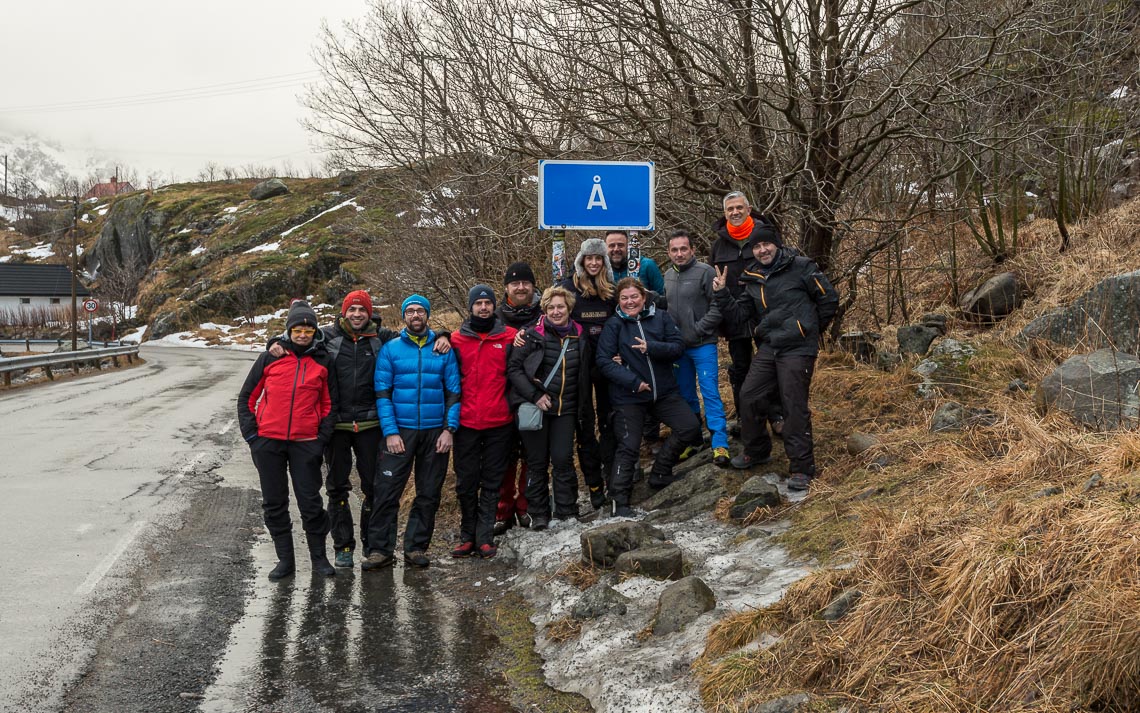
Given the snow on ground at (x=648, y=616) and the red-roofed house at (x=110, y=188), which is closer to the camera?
the snow on ground at (x=648, y=616)

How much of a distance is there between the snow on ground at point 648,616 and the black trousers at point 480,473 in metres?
0.65

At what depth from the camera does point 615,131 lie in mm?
8914

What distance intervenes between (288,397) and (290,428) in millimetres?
236

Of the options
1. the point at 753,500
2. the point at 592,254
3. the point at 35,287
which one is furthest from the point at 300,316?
the point at 35,287

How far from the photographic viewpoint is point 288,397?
683cm

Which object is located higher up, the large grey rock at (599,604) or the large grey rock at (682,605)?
the large grey rock at (682,605)

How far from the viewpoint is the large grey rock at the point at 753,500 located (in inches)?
261

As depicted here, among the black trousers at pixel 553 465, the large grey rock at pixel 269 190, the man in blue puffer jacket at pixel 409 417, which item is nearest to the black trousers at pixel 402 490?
the man in blue puffer jacket at pixel 409 417

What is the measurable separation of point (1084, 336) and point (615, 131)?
452 cm

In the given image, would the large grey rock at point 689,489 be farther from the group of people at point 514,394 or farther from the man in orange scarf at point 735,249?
the man in orange scarf at point 735,249

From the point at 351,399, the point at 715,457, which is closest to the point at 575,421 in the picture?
the point at 715,457

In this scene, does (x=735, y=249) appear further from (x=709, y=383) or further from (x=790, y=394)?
(x=790, y=394)

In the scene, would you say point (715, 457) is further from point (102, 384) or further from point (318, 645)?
point (102, 384)

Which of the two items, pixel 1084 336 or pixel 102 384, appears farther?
pixel 102 384
